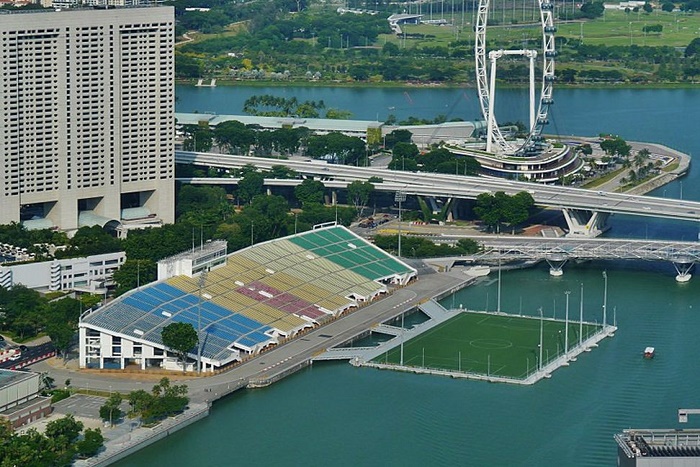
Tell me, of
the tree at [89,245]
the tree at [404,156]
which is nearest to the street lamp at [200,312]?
the tree at [89,245]

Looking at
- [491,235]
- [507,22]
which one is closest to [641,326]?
[491,235]

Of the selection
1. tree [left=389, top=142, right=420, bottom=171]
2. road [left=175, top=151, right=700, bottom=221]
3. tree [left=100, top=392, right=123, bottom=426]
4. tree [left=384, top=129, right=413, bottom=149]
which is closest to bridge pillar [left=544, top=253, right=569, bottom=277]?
road [left=175, top=151, right=700, bottom=221]

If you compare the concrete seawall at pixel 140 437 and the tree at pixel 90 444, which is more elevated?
the tree at pixel 90 444

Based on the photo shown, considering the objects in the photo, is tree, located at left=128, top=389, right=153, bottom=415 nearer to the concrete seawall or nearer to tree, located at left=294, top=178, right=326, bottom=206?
the concrete seawall

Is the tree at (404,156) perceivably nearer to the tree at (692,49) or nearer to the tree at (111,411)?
the tree at (111,411)

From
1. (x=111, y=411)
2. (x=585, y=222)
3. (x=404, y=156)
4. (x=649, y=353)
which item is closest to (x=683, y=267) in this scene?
(x=585, y=222)
